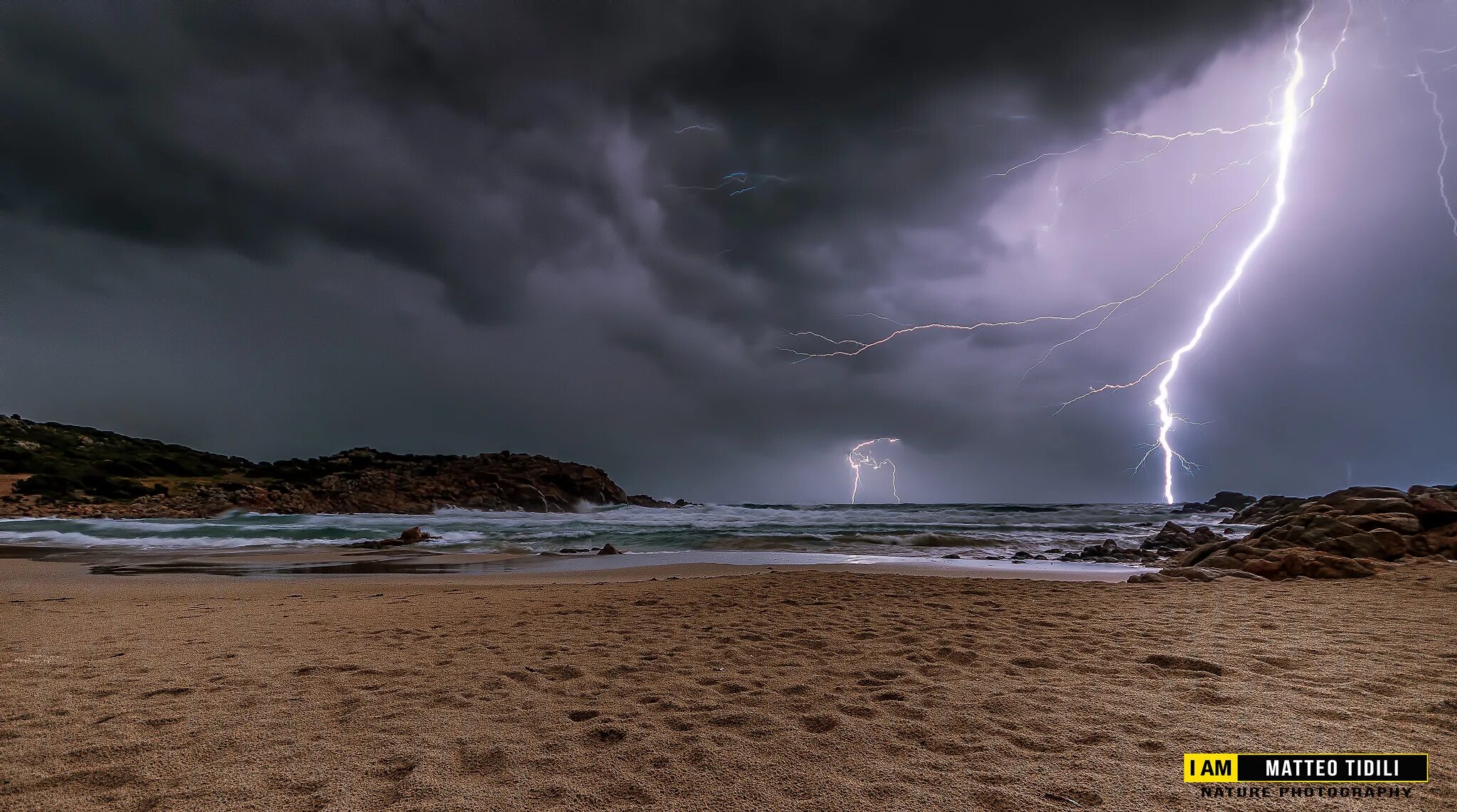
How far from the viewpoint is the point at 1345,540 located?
902 cm

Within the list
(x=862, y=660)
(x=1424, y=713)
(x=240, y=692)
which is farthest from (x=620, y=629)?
(x=1424, y=713)

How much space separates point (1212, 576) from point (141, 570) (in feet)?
56.7

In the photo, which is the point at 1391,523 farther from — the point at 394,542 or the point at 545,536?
the point at 394,542

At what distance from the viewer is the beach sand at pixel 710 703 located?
2023mm

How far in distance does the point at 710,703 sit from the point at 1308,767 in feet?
8.29

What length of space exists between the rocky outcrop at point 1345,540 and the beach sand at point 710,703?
222cm

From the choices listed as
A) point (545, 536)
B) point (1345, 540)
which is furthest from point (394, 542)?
point (1345, 540)

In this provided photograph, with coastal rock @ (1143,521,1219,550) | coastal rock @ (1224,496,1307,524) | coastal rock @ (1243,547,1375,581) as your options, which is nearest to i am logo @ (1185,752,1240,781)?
coastal rock @ (1243,547,1375,581)

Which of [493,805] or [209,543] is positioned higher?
[493,805]

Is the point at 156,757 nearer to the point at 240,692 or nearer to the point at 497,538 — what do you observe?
the point at 240,692

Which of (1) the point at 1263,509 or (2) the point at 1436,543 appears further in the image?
(1) the point at 1263,509

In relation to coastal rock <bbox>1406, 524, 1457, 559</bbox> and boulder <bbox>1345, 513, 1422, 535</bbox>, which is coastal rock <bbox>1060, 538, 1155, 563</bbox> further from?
coastal rock <bbox>1406, 524, 1457, 559</bbox>

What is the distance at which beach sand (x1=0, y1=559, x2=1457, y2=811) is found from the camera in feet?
6.64

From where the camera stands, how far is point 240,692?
10.2 ft
